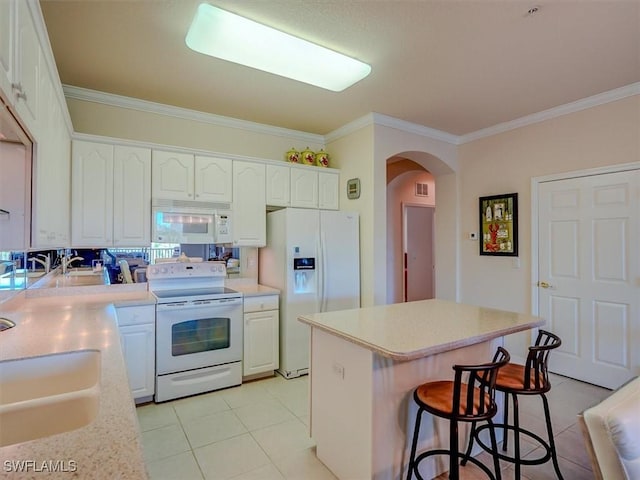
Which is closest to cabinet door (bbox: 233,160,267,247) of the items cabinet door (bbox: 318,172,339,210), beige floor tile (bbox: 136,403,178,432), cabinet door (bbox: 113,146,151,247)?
Answer: cabinet door (bbox: 318,172,339,210)

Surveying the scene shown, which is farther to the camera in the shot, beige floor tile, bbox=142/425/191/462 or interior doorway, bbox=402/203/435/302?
interior doorway, bbox=402/203/435/302

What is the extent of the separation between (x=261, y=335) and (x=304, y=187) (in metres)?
1.64

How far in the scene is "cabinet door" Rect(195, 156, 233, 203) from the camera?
130 inches

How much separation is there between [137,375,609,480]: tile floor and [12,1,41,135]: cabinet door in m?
1.75

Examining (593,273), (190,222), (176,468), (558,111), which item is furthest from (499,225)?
(176,468)

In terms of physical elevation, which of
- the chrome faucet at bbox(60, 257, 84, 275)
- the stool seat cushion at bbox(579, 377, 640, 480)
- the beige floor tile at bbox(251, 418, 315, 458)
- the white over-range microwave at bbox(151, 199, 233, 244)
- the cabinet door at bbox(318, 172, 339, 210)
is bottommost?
the beige floor tile at bbox(251, 418, 315, 458)

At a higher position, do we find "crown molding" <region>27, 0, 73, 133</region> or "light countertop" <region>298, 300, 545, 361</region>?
"crown molding" <region>27, 0, 73, 133</region>

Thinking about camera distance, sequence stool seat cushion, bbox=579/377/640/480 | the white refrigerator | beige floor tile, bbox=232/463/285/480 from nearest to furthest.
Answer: stool seat cushion, bbox=579/377/640/480 → beige floor tile, bbox=232/463/285/480 → the white refrigerator

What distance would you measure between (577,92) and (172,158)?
3.71m

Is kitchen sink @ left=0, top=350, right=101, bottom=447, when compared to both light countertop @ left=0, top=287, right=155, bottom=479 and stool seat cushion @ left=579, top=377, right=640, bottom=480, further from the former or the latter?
stool seat cushion @ left=579, top=377, right=640, bottom=480

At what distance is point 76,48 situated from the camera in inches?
94.5

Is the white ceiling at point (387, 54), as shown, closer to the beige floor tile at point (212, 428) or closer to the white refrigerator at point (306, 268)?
the white refrigerator at point (306, 268)

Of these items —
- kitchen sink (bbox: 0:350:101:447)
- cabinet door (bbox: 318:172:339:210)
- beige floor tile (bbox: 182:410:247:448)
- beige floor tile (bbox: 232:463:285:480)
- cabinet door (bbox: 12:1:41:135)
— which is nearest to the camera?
kitchen sink (bbox: 0:350:101:447)

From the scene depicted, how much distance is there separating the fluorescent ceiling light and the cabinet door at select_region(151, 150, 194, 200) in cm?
113
